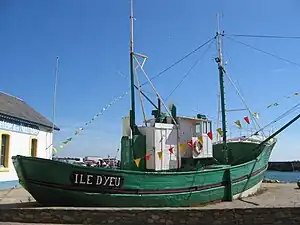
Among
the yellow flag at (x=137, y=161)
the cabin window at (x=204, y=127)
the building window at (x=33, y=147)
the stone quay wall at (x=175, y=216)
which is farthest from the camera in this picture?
the building window at (x=33, y=147)

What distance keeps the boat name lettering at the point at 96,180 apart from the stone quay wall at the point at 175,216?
0.97m

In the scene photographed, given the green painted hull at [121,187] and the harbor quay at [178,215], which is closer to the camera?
the harbor quay at [178,215]

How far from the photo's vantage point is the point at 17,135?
2050 centimetres

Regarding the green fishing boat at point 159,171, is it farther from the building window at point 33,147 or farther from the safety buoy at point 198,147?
the building window at point 33,147

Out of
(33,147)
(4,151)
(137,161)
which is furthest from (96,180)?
(33,147)

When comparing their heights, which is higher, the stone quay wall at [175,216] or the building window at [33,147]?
the building window at [33,147]

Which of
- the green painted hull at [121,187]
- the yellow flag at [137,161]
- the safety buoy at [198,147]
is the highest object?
the safety buoy at [198,147]

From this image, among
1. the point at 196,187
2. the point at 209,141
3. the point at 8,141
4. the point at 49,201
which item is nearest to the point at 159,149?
the point at 196,187

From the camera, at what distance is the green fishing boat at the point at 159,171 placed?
10.6 meters

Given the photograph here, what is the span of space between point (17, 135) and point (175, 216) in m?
13.8

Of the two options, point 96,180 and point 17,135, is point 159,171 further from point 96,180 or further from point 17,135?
point 17,135

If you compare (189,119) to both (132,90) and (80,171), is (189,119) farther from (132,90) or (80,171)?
(80,171)

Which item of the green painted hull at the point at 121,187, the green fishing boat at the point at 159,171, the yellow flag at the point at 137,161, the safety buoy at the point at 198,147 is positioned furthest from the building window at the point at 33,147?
the green painted hull at the point at 121,187

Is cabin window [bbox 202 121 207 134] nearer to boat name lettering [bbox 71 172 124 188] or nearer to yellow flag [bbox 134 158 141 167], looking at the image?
yellow flag [bbox 134 158 141 167]
